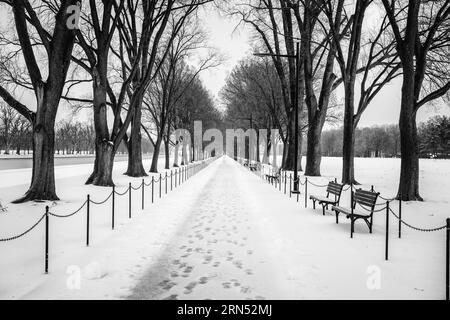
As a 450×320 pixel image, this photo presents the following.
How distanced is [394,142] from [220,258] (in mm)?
162851

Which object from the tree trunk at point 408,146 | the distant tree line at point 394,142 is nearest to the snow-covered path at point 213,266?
the tree trunk at point 408,146

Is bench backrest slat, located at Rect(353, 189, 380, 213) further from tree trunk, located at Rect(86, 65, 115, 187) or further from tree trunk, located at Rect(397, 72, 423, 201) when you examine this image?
tree trunk, located at Rect(86, 65, 115, 187)

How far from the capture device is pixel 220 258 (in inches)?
253

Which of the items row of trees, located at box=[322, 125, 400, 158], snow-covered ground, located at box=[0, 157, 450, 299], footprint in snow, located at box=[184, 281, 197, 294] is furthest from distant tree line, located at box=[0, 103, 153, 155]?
row of trees, located at box=[322, 125, 400, 158]

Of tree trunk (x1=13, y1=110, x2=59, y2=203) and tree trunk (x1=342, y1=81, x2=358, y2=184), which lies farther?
tree trunk (x1=342, y1=81, x2=358, y2=184)

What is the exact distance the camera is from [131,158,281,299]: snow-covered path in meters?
4.85

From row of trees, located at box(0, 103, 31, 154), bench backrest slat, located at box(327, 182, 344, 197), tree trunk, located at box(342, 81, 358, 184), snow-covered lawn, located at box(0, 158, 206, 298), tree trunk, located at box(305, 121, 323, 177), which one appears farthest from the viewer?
row of trees, located at box(0, 103, 31, 154)

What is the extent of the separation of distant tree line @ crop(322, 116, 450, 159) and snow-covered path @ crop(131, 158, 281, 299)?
8756 centimetres

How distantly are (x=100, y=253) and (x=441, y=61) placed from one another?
18710mm

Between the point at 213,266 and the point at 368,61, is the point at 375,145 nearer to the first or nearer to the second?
the point at 368,61

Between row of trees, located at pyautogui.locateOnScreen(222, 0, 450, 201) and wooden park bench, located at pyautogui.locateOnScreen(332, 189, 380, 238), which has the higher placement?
row of trees, located at pyautogui.locateOnScreen(222, 0, 450, 201)

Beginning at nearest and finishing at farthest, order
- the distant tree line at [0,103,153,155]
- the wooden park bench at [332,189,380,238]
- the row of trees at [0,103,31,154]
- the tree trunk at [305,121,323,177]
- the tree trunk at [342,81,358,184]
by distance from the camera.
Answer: the wooden park bench at [332,189,380,238] → the tree trunk at [342,81,358,184] → the tree trunk at [305,121,323,177] → the row of trees at [0,103,31,154] → the distant tree line at [0,103,153,155]

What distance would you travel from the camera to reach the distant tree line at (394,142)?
8700 cm

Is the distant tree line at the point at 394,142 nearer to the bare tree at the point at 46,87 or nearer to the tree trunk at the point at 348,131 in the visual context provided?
the tree trunk at the point at 348,131
